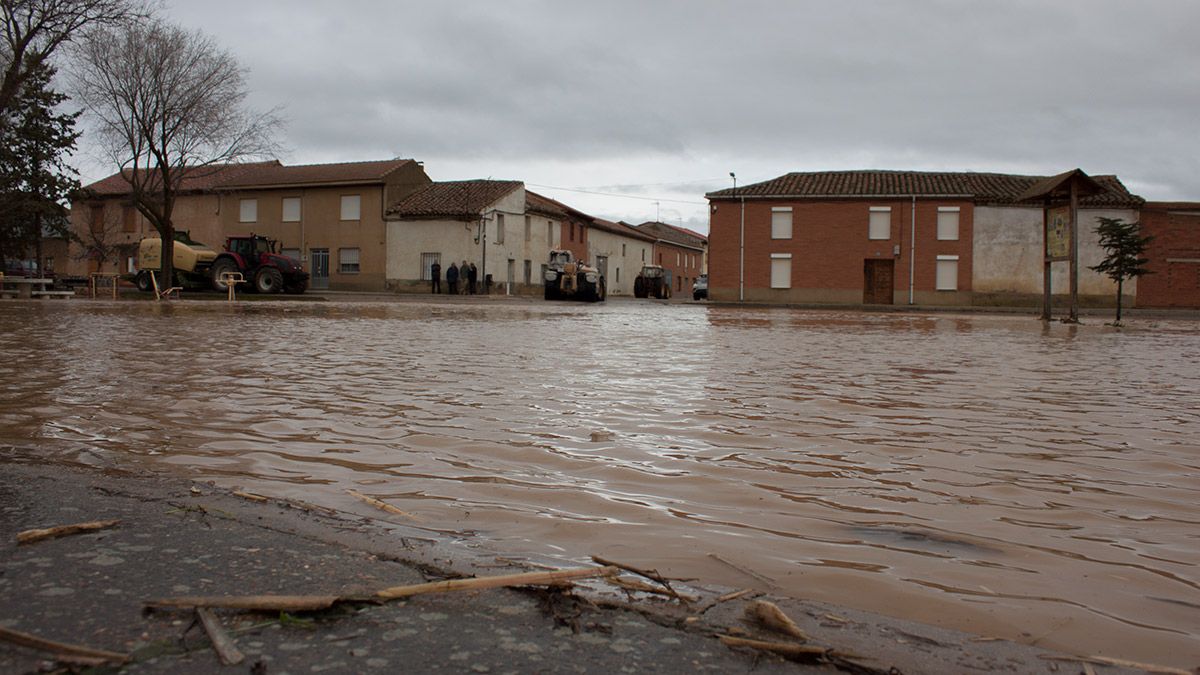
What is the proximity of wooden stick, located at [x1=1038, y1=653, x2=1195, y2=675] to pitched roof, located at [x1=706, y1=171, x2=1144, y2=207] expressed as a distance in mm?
38580

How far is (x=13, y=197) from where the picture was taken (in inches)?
1426

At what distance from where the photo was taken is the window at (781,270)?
1569 inches

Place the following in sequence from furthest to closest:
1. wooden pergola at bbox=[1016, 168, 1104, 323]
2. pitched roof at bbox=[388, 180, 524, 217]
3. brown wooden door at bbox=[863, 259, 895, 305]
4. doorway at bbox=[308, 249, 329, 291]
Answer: doorway at bbox=[308, 249, 329, 291], pitched roof at bbox=[388, 180, 524, 217], brown wooden door at bbox=[863, 259, 895, 305], wooden pergola at bbox=[1016, 168, 1104, 323]

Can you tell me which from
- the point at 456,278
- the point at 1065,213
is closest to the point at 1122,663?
the point at 1065,213

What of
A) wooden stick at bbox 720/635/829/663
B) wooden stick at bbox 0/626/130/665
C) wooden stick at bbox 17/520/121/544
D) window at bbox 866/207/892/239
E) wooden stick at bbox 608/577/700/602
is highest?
window at bbox 866/207/892/239

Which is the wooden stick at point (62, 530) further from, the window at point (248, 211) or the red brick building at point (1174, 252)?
the window at point (248, 211)

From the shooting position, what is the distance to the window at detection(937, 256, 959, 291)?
127 ft

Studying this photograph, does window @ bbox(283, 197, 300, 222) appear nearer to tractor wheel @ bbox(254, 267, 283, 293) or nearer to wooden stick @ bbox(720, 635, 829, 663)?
tractor wheel @ bbox(254, 267, 283, 293)

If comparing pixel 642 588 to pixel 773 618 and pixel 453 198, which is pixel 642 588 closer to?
pixel 773 618

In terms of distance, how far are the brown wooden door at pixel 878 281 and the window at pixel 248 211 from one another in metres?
29.1

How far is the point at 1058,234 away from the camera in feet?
63.9

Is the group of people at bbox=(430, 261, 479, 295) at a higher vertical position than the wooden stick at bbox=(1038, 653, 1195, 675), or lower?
higher

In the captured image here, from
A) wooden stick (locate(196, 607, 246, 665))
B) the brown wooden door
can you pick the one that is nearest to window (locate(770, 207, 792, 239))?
the brown wooden door

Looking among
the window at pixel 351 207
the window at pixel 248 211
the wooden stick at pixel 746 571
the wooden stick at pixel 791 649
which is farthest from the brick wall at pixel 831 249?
the wooden stick at pixel 791 649
